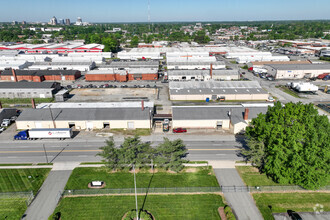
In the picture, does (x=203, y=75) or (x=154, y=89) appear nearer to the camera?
(x=154, y=89)

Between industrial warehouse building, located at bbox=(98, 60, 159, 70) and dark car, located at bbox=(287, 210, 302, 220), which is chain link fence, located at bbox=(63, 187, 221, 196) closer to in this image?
dark car, located at bbox=(287, 210, 302, 220)

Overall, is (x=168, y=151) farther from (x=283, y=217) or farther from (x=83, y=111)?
(x=83, y=111)

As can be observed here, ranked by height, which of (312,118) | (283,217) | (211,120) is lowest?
(283,217)

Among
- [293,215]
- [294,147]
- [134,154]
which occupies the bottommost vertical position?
[293,215]

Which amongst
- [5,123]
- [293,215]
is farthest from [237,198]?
[5,123]

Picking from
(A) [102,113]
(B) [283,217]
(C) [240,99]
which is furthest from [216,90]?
(B) [283,217]

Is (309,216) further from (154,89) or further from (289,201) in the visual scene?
(154,89)
